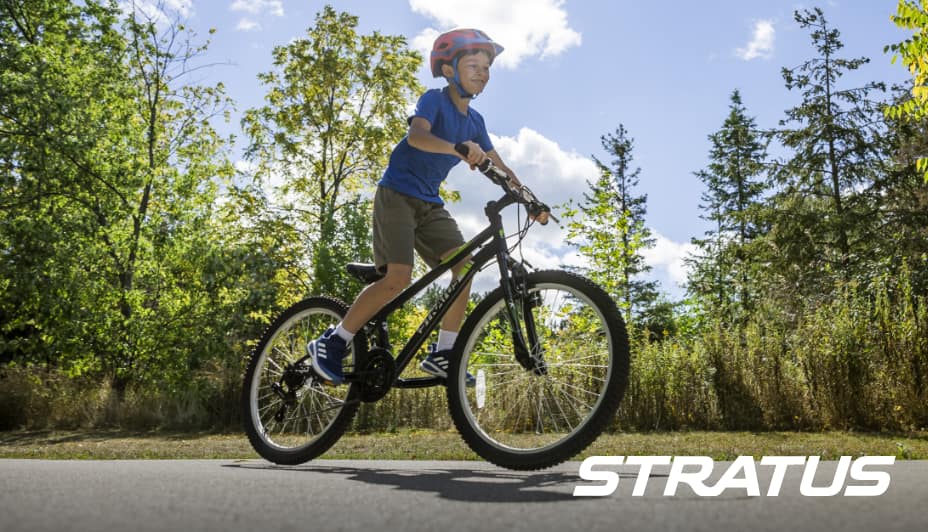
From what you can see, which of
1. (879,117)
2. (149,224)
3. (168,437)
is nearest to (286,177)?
(149,224)

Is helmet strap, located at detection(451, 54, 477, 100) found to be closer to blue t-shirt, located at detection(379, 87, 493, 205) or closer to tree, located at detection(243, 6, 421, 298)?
blue t-shirt, located at detection(379, 87, 493, 205)

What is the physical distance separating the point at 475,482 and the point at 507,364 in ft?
2.97

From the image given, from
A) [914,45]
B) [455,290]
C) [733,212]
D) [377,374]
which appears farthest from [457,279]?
[733,212]

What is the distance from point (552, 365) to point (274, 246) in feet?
57.5

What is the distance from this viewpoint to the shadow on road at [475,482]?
8.67 feet

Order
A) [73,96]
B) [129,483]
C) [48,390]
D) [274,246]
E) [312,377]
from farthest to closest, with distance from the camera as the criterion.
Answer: [274,246], [73,96], [48,390], [312,377], [129,483]

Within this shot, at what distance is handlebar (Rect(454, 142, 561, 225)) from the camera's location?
380cm

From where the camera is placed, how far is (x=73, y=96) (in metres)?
16.5

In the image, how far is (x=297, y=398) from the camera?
4781 millimetres

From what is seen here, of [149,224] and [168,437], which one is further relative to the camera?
[149,224]

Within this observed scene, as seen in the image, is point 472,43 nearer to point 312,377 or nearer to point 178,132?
point 312,377

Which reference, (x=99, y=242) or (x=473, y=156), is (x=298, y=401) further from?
(x=99, y=242)

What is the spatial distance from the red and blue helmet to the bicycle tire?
5.26 feet

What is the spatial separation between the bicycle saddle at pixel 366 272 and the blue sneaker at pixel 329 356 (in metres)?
0.37
